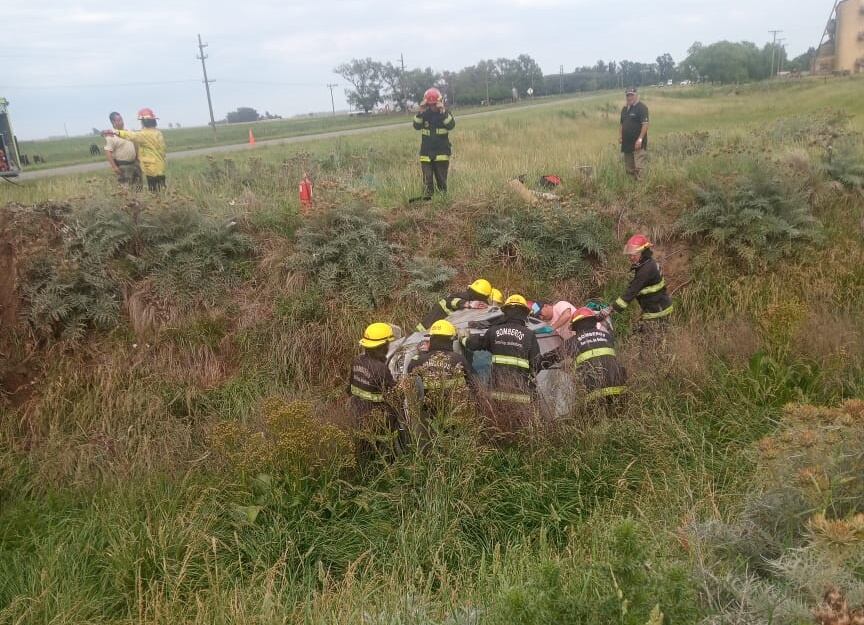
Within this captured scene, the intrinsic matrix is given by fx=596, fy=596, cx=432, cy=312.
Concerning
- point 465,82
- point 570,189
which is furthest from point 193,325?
point 465,82

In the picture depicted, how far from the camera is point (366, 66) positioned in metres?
56.8

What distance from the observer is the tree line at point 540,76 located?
176 feet

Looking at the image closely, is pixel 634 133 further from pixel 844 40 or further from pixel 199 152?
pixel 844 40

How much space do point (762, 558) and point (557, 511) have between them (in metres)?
1.69

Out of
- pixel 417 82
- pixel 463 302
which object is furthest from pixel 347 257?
pixel 417 82

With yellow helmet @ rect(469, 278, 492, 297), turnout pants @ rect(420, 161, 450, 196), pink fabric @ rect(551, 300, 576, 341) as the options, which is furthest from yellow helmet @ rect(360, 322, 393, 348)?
turnout pants @ rect(420, 161, 450, 196)

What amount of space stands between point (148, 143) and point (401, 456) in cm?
747

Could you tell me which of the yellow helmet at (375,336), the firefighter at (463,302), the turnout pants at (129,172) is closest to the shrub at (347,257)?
the firefighter at (463,302)

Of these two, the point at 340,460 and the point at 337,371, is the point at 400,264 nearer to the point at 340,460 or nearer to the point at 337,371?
the point at 337,371

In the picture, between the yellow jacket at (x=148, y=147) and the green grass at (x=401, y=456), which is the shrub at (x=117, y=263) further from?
the yellow jacket at (x=148, y=147)

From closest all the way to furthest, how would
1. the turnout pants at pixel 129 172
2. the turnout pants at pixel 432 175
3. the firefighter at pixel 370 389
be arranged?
the firefighter at pixel 370 389
the turnout pants at pixel 432 175
the turnout pants at pixel 129 172

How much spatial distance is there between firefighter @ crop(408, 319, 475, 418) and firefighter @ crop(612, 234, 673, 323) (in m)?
2.44

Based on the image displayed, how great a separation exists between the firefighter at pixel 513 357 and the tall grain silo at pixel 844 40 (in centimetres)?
3326

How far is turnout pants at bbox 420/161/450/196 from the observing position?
9.20 meters
